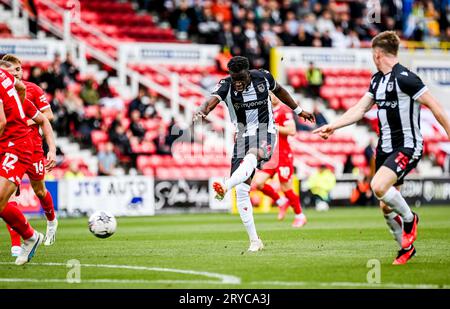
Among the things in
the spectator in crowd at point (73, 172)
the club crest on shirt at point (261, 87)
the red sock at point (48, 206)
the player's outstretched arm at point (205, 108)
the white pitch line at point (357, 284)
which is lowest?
the spectator in crowd at point (73, 172)

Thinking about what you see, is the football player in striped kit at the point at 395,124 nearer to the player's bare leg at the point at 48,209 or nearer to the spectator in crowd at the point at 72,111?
the player's bare leg at the point at 48,209

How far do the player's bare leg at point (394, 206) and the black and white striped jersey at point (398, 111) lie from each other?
1.42 feet

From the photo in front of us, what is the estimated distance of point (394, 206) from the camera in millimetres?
10695

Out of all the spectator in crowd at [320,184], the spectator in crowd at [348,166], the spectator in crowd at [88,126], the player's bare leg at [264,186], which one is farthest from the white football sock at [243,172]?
the spectator in crowd at [348,166]

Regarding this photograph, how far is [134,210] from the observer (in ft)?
83.4

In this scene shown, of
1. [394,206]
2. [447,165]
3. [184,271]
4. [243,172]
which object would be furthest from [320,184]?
[184,271]

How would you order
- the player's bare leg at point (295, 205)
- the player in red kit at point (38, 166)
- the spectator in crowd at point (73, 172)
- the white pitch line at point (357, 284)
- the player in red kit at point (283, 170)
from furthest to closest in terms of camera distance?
the spectator in crowd at point (73, 172) < the player's bare leg at point (295, 205) < the player in red kit at point (283, 170) < the player in red kit at point (38, 166) < the white pitch line at point (357, 284)

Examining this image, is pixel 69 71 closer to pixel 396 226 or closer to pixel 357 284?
pixel 396 226

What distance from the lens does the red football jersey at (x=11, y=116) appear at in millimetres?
10539

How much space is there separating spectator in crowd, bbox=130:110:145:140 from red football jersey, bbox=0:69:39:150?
16836 mm

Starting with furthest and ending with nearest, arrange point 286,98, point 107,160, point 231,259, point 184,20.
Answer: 1. point 184,20
2. point 107,160
3. point 286,98
4. point 231,259

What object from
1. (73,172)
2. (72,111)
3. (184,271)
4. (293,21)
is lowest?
(73,172)

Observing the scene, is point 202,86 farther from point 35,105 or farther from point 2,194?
point 2,194

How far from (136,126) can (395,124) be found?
1759 cm
